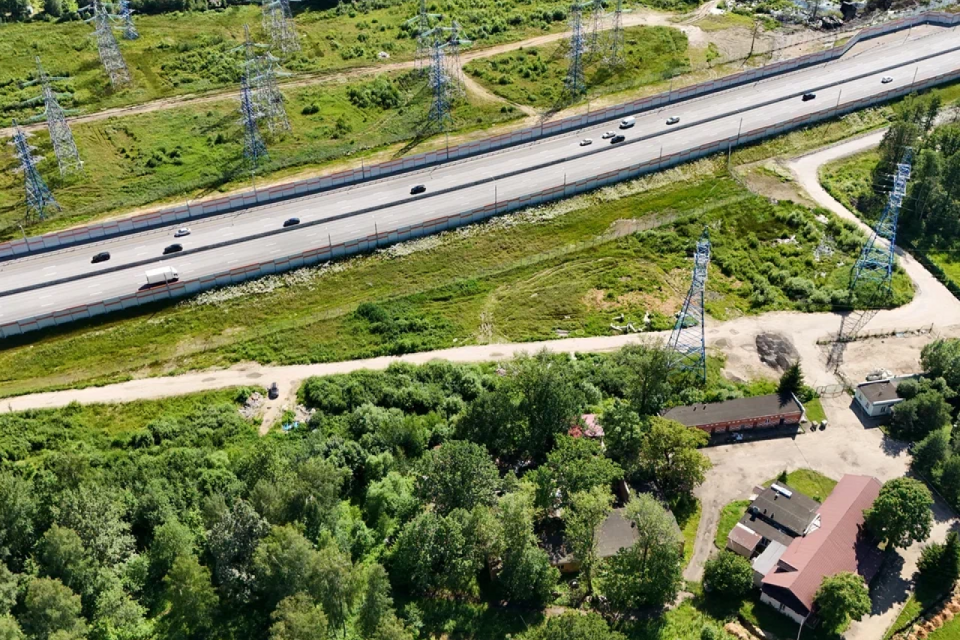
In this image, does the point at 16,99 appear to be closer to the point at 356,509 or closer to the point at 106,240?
the point at 106,240

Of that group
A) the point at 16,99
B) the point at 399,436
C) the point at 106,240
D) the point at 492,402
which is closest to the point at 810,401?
the point at 492,402

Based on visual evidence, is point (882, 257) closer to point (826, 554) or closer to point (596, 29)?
point (826, 554)

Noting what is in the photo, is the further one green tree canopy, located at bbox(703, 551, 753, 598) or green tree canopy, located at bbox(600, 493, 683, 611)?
green tree canopy, located at bbox(703, 551, 753, 598)

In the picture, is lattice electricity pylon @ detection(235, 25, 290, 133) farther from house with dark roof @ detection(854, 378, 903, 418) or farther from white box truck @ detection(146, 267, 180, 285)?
house with dark roof @ detection(854, 378, 903, 418)

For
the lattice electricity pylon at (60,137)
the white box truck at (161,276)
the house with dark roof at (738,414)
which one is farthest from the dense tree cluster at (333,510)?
the lattice electricity pylon at (60,137)

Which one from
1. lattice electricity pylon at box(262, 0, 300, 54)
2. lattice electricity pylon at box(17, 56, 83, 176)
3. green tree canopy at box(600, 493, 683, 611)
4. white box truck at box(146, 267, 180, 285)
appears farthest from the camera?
lattice electricity pylon at box(262, 0, 300, 54)

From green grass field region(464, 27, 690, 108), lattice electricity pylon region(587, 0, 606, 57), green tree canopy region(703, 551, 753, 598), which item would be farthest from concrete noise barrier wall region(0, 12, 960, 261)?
green tree canopy region(703, 551, 753, 598)
